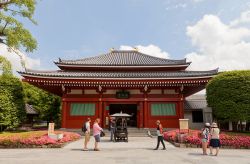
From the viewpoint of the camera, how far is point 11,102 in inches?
1032

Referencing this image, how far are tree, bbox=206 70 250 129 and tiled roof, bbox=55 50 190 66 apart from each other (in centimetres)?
950

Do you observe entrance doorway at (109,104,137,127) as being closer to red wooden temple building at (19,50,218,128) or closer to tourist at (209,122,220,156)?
red wooden temple building at (19,50,218,128)

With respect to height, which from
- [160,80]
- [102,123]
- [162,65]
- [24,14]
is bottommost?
[102,123]

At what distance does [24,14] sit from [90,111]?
11520 mm

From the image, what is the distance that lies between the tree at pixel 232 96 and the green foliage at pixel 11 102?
67.8ft

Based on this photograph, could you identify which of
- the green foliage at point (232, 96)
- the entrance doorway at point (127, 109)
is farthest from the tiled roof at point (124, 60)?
the green foliage at point (232, 96)

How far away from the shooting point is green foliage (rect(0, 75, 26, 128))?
25.4 m

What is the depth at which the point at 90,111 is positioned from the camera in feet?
83.8

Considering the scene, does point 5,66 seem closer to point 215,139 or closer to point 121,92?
point 121,92

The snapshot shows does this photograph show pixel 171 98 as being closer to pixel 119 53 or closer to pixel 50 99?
pixel 119 53

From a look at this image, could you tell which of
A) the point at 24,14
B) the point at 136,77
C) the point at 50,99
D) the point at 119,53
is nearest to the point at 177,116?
the point at 136,77

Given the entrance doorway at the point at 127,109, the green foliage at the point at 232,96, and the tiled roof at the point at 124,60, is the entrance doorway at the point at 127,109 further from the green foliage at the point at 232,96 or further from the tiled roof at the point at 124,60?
the green foliage at the point at 232,96

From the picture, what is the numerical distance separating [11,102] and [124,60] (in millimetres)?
15406

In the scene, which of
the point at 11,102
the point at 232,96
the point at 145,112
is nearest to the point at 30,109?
the point at 11,102
